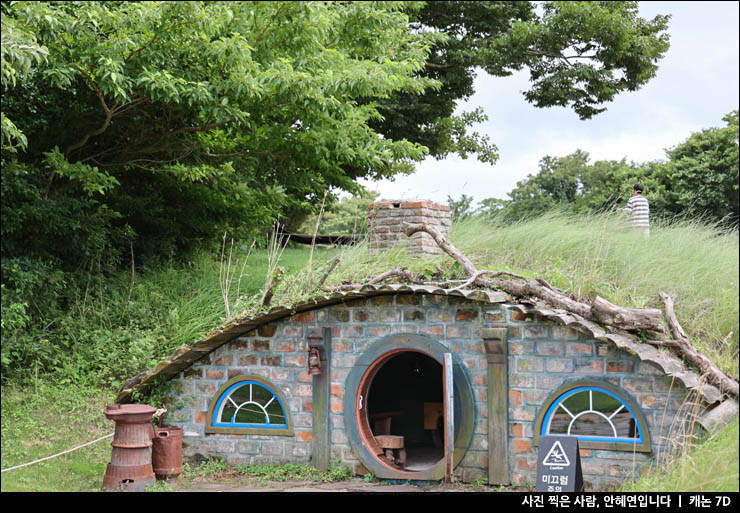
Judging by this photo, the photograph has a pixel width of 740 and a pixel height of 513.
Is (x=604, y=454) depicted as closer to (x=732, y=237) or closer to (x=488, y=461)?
(x=488, y=461)

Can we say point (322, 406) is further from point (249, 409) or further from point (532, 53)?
point (532, 53)

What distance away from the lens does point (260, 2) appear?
8.72m

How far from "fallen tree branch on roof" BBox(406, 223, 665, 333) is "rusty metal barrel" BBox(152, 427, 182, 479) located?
3.51 metres

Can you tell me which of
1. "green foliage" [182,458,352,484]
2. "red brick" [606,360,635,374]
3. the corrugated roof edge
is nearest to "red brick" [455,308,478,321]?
the corrugated roof edge

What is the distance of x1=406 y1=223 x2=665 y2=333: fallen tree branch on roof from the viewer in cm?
666

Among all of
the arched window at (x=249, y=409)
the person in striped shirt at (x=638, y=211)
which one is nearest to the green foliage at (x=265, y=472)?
the arched window at (x=249, y=409)

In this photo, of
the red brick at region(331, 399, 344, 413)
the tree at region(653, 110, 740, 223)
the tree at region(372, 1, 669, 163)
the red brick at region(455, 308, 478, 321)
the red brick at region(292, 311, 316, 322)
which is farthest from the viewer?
the tree at region(653, 110, 740, 223)

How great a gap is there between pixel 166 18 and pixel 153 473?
4.87m

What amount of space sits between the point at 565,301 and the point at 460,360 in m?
1.20

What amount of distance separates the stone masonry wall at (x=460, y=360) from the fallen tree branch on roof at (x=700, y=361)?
0.27 metres

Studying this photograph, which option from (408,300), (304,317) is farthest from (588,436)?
(304,317)

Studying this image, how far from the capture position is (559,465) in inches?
217

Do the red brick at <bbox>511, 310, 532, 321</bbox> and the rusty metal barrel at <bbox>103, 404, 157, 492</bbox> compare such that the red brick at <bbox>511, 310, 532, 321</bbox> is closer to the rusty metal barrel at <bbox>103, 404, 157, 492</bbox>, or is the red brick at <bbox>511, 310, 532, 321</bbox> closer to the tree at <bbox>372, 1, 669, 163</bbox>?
the rusty metal barrel at <bbox>103, 404, 157, 492</bbox>

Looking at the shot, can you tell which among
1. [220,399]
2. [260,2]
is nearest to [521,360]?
[220,399]
